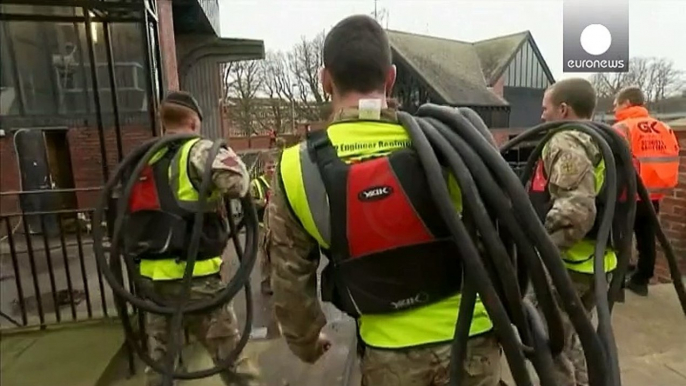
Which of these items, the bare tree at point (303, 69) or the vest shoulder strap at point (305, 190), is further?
the bare tree at point (303, 69)

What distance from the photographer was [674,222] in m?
4.27

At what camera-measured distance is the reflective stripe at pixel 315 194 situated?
1171 millimetres

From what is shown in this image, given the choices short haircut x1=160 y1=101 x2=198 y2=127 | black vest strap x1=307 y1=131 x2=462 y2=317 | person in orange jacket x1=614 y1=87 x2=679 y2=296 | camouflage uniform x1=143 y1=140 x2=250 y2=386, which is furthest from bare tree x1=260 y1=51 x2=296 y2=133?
black vest strap x1=307 y1=131 x2=462 y2=317

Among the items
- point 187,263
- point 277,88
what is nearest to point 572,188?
point 187,263

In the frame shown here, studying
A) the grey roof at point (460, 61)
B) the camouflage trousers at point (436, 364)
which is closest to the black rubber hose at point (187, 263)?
the camouflage trousers at point (436, 364)

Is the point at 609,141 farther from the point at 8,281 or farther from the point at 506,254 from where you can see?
the point at 8,281

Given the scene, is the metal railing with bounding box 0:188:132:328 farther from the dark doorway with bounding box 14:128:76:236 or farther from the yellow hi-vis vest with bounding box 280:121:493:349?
the yellow hi-vis vest with bounding box 280:121:493:349

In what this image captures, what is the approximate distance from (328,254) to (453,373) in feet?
1.45

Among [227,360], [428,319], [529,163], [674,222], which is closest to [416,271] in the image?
[428,319]

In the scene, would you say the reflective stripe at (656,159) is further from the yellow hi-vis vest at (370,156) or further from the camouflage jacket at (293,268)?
the camouflage jacket at (293,268)

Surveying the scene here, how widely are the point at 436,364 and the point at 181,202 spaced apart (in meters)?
1.55

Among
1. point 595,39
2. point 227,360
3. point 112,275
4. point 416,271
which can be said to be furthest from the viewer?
point 595,39

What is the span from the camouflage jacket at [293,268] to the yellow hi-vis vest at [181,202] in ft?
3.37

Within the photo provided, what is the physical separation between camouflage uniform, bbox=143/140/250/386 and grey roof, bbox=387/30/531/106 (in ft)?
59.5
